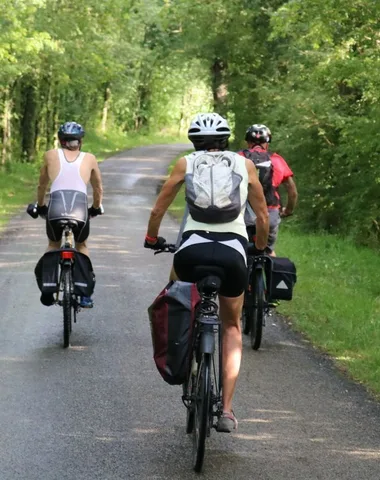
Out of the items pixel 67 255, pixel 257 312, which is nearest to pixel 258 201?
pixel 257 312

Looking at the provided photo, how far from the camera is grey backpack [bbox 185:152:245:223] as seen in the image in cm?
557

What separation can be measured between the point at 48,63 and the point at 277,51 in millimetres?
8927

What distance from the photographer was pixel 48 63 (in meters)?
33.3

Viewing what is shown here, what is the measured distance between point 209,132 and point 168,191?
1.49ft

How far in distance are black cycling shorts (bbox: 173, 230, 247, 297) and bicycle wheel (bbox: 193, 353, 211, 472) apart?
1.70 feet

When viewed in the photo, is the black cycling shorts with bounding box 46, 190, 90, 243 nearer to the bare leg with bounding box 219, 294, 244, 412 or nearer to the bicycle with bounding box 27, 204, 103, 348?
the bicycle with bounding box 27, 204, 103, 348

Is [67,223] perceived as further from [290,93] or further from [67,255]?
[290,93]

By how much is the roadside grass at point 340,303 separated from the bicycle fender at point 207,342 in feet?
8.03

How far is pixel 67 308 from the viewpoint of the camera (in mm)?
8625

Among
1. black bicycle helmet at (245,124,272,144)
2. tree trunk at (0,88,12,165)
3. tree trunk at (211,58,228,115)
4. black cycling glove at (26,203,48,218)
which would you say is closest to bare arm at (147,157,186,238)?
black cycling glove at (26,203,48,218)

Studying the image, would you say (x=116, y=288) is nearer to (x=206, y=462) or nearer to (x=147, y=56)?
(x=206, y=462)

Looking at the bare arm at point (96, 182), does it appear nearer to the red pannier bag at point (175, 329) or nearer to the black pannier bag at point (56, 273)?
the black pannier bag at point (56, 273)

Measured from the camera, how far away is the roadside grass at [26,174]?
25.3 m

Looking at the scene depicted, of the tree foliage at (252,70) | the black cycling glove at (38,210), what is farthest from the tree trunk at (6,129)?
the black cycling glove at (38,210)
